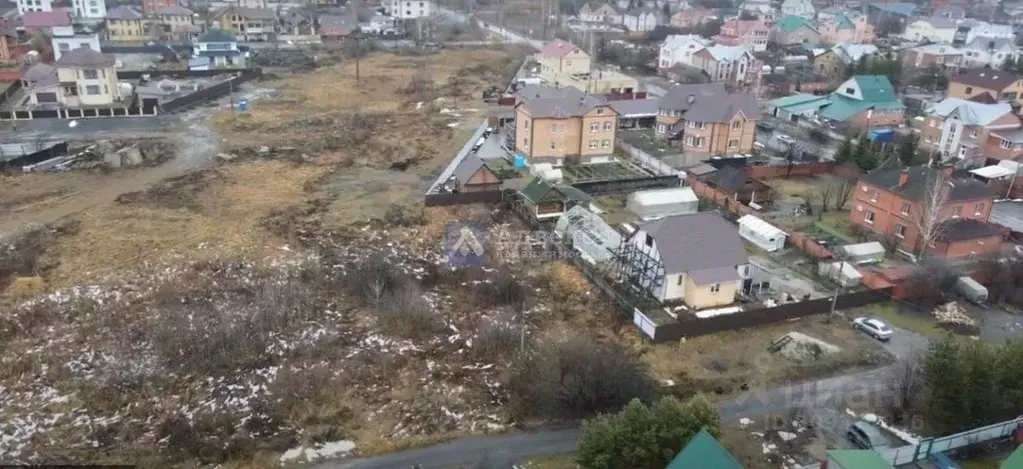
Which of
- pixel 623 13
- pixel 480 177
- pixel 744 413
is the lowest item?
pixel 744 413

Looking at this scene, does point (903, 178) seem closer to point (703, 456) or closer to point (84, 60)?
point (703, 456)

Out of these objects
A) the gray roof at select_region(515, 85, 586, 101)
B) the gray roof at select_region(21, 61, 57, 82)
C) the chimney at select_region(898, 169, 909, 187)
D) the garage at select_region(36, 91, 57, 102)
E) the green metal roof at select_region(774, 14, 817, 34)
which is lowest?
the garage at select_region(36, 91, 57, 102)

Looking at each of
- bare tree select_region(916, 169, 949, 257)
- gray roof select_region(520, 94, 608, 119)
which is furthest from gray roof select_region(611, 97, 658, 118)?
bare tree select_region(916, 169, 949, 257)

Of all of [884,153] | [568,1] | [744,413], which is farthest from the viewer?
[568,1]

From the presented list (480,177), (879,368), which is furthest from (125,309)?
(879,368)

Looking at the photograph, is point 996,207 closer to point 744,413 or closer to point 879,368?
point 879,368

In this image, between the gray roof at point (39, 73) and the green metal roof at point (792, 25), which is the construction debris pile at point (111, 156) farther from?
the green metal roof at point (792, 25)

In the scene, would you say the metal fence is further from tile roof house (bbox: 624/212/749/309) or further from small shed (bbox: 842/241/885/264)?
tile roof house (bbox: 624/212/749/309)
